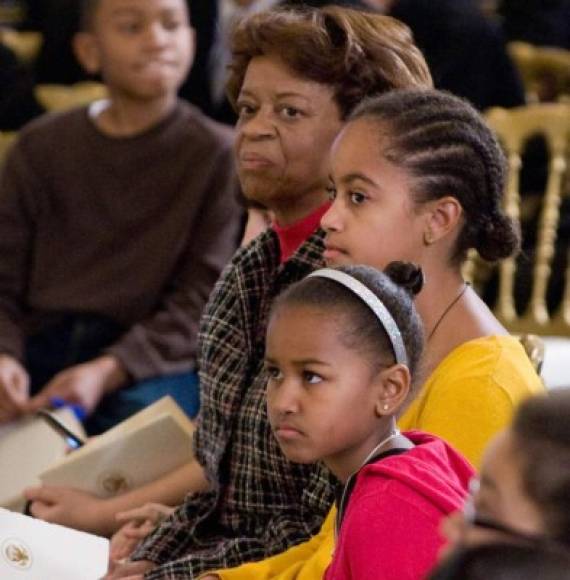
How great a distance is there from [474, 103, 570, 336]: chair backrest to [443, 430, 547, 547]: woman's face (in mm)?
2084

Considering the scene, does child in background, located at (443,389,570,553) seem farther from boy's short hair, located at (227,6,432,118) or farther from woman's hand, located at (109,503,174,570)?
woman's hand, located at (109,503,174,570)

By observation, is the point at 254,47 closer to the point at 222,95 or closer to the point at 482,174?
the point at 482,174

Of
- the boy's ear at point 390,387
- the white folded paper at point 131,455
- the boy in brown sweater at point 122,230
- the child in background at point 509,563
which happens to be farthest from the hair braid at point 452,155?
the boy in brown sweater at point 122,230

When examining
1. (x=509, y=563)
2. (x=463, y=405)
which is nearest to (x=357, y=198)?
(x=463, y=405)

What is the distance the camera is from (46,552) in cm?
187

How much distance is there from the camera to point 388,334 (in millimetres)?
1539

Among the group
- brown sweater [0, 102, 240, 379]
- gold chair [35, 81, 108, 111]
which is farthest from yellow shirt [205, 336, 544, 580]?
gold chair [35, 81, 108, 111]

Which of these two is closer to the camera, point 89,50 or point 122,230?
point 122,230

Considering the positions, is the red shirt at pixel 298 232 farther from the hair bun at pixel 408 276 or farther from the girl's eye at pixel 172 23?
the girl's eye at pixel 172 23

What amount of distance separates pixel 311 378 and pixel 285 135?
1.67ft

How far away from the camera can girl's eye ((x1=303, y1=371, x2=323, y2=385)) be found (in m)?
1.53

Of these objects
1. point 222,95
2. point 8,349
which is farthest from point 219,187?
point 222,95

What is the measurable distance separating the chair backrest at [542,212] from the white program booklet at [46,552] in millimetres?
1415

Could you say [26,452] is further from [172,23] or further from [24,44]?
[24,44]
